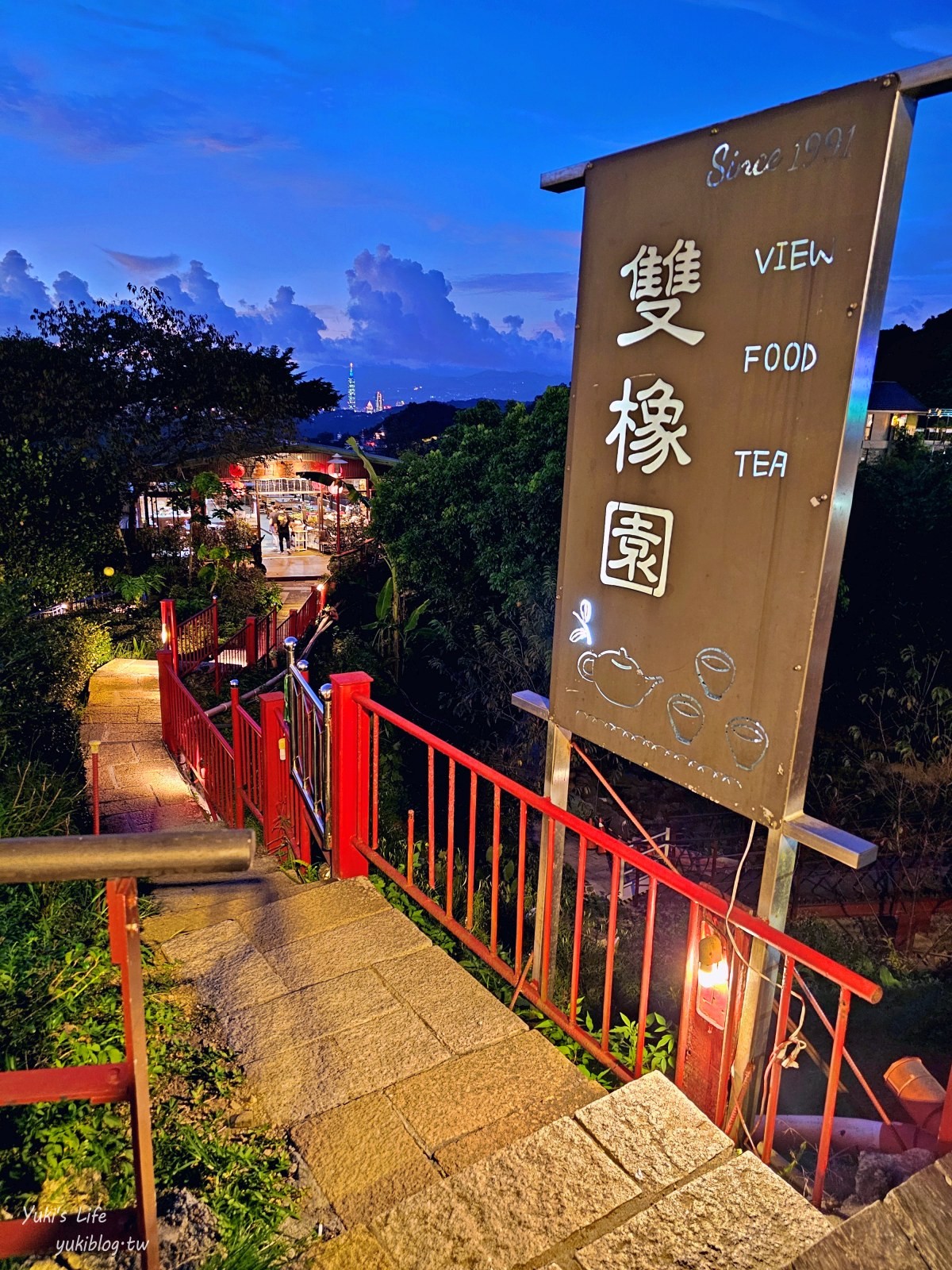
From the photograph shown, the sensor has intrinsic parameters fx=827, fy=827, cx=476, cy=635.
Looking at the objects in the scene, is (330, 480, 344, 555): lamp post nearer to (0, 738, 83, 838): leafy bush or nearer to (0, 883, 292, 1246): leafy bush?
(0, 738, 83, 838): leafy bush

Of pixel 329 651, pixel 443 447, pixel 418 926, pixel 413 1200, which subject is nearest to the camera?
pixel 413 1200

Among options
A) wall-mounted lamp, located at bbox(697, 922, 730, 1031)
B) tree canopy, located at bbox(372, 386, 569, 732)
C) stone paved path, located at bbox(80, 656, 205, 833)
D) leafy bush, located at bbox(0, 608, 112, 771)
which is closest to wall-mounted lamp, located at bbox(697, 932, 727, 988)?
wall-mounted lamp, located at bbox(697, 922, 730, 1031)

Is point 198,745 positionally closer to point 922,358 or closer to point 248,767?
point 248,767

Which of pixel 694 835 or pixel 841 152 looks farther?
pixel 694 835

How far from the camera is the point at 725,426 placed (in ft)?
8.45

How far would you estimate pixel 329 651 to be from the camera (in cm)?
1413

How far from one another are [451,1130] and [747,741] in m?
1.57

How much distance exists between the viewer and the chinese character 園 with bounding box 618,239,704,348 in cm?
265

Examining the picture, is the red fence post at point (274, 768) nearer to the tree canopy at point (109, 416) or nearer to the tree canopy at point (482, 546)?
the tree canopy at point (482, 546)

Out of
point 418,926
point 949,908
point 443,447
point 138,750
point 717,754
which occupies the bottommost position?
point 949,908

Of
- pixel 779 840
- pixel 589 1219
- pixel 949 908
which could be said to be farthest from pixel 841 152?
pixel 949 908

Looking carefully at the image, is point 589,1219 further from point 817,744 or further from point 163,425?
point 163,425

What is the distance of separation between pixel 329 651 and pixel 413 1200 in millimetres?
12075

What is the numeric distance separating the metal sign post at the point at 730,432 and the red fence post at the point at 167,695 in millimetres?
7710
